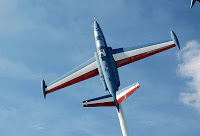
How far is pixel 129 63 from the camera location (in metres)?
55.8

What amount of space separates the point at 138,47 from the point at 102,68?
36.3ft

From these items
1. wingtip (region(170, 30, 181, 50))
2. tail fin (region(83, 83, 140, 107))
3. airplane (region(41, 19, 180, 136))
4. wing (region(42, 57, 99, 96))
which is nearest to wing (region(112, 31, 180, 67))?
airplane (region(41, 19, 180, 136))

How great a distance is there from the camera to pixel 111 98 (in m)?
47.6

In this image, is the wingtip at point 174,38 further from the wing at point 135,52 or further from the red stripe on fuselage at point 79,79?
the red stripe on fuselage at point 79,79

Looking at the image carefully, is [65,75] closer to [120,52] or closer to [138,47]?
[120,52]

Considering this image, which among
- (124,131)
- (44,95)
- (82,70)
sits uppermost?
(82,70)

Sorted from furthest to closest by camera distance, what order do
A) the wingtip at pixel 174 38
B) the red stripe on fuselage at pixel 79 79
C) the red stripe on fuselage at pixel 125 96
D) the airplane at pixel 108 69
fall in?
the red stripe on fuselage at pixel 79 79 < the wingtip at pixel 174 38 < the airplane at pixel 108 69 < the red stripe on fuselage at pixel 125 96

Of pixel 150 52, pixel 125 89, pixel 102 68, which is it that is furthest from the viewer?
pixel 150 52

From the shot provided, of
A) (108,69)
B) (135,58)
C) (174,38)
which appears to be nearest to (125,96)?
(108,69)

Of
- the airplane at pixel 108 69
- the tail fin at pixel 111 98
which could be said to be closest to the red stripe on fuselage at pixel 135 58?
the airplane at pixel 108 69

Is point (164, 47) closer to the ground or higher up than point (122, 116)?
higher up

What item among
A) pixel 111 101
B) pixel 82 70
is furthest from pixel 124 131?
pixel 82 70

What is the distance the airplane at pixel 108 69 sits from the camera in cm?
4744

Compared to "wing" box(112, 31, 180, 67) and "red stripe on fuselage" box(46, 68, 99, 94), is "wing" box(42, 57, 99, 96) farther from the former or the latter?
"wing" box(112, 31, 180, 67)
